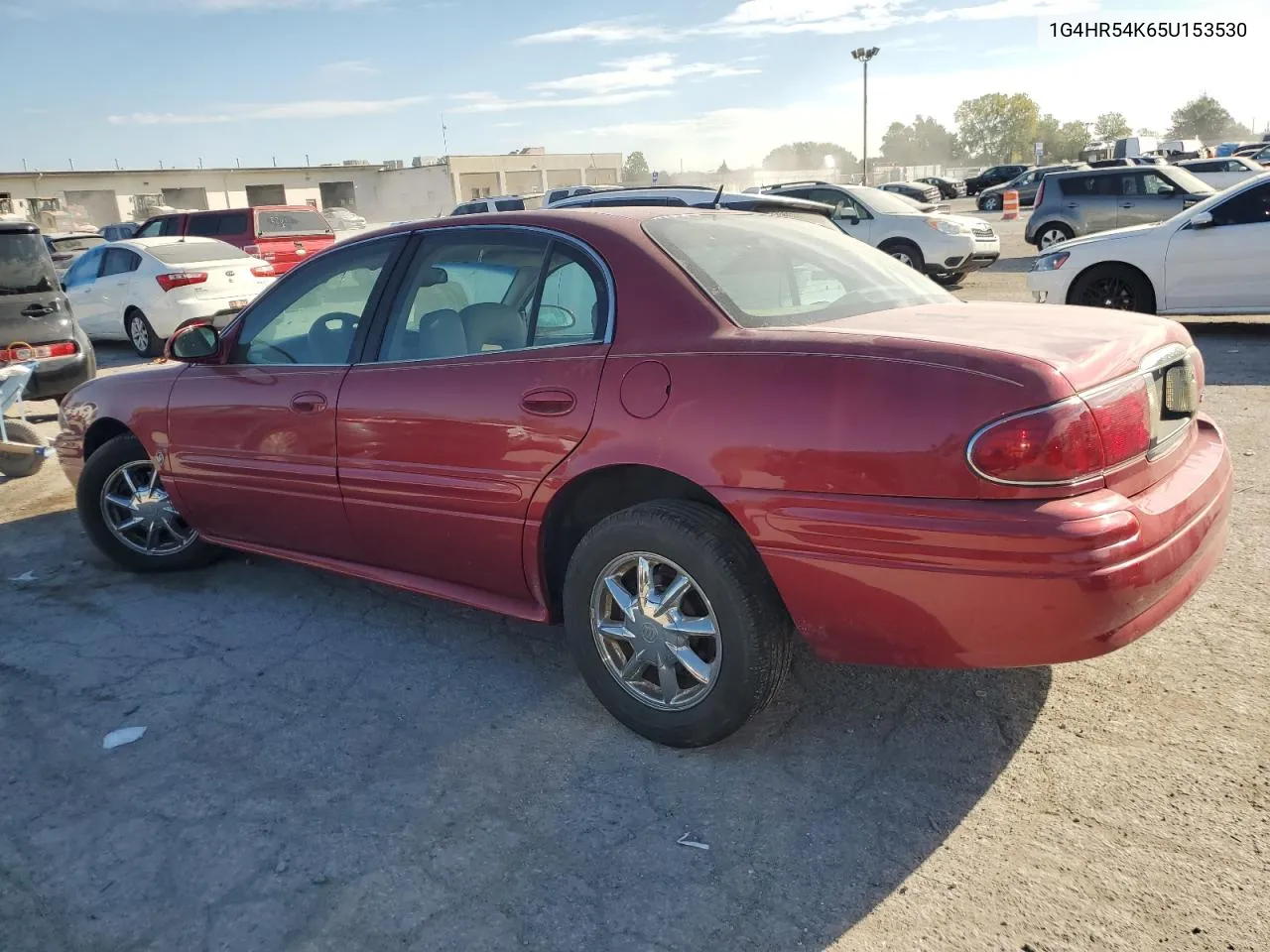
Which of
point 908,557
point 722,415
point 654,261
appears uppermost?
point 654,261

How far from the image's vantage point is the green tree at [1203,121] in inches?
4550

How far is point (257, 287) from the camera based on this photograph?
13156 mm

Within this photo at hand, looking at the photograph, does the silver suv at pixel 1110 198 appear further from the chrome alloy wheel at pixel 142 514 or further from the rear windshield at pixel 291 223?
the chrome alloy wheel at pixel 142 514

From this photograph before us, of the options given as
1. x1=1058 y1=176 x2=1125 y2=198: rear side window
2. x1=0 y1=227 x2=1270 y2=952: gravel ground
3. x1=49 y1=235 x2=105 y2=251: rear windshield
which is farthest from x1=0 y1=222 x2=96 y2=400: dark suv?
x1=1058 y1=176 x2=1125 y2=198: rear side window

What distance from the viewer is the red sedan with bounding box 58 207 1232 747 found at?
2463 millimetres

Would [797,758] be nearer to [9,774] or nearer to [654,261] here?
[654,261]

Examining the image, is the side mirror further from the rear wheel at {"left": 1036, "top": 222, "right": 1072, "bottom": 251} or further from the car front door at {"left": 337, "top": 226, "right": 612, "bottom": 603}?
the rear wheel at {"left": 1036, "top": 222, "right": 1072, "bottom": 251}

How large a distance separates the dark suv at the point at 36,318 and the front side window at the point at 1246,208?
10.4 metres

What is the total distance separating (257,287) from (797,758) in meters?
12.0

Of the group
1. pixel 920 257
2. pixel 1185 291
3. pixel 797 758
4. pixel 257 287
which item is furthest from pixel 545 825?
pixel 920 257

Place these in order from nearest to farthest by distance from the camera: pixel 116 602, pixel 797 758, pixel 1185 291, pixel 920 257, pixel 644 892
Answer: pixel 644 892
pixel 797 758
pixel 116 602
pixel 1185 291
pixel 920 257

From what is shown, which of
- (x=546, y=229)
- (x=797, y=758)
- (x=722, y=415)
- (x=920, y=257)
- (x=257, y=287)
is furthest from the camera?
(x=920, y=257)

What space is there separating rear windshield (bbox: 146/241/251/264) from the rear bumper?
1235 centimetres

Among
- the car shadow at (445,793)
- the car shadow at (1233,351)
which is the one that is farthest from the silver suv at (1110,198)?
the car shadow at (445,793)
